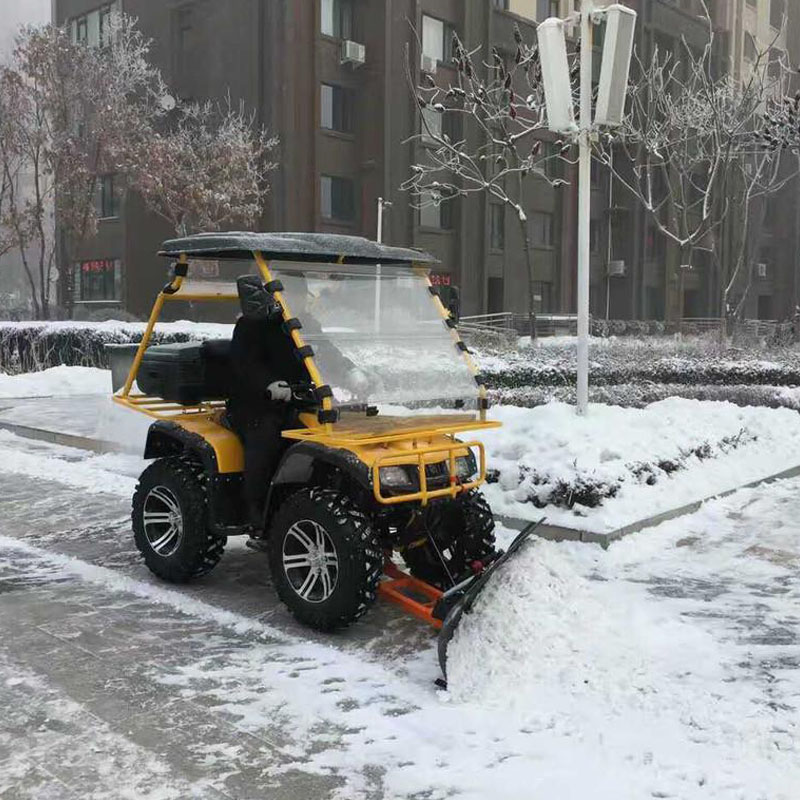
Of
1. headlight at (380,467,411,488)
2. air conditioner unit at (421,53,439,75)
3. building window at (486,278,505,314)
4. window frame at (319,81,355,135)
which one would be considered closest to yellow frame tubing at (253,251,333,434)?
headlight at (380,467,411,488)

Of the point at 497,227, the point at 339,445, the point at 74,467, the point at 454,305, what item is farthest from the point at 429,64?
the point at 339,445

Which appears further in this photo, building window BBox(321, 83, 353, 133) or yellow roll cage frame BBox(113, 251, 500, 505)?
building window BBox(321, 83, 353, 133)

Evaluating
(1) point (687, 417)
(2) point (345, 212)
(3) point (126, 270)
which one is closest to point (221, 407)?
(1) point (687, 417)

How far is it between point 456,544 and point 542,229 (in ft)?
118

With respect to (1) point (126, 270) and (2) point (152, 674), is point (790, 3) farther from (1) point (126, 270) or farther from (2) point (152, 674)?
(2) point (152, 674)

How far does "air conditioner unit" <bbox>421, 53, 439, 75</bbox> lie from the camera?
32.5 metres

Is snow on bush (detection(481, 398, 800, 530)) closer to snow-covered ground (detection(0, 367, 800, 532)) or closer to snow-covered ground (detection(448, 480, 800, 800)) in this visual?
snow-covered ground (detection(0, 367, 800, 532))

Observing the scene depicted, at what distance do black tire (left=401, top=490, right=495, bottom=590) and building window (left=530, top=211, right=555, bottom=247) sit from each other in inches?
1376

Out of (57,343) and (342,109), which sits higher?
(342,109)

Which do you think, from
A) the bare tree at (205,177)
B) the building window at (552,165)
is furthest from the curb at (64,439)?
the building window at (552,165)

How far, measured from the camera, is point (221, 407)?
5727 millimetres

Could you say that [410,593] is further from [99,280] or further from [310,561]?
[99,280]

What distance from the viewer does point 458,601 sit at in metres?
4.18

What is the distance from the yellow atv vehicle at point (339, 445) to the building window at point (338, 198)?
1070 inches
